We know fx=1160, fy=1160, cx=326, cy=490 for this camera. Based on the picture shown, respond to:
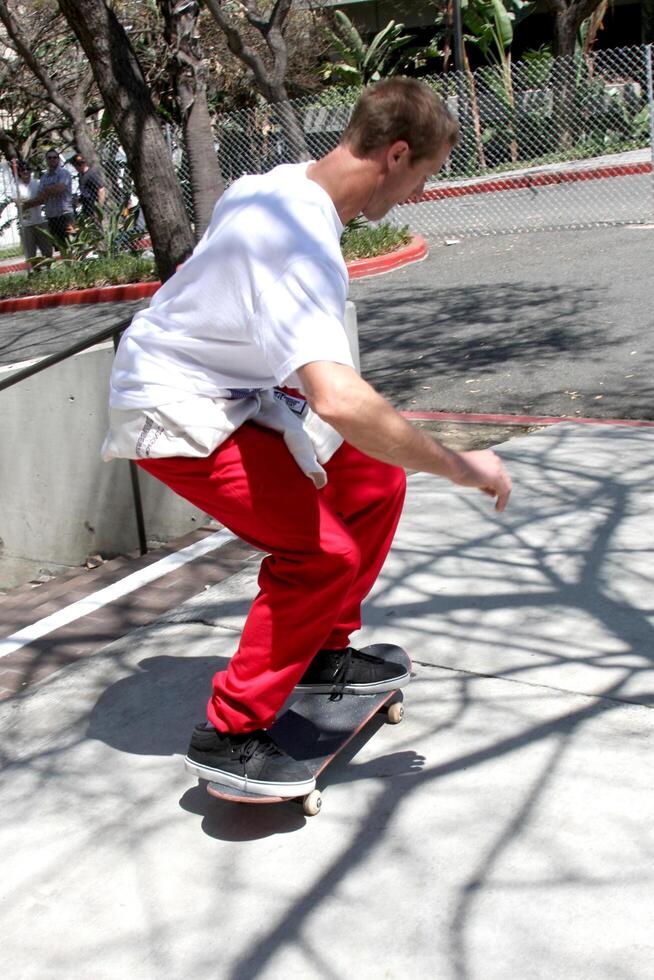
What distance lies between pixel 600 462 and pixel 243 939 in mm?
3711

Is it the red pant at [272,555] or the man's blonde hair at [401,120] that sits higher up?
the man's blonde hair at [401,120]

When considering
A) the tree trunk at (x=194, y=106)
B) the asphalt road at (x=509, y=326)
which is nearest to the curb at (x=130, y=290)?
the asphalt road at (x=509, y=326)

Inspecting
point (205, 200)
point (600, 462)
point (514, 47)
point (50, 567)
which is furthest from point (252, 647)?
point (514, 47)

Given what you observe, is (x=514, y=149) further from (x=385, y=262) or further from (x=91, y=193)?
(x=91, y=193)

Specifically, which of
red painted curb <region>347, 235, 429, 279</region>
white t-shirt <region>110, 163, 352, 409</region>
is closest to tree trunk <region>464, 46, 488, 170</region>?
red painted curb <region>347, 235, 429, 279</region>

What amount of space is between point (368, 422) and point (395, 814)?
112 centimetres

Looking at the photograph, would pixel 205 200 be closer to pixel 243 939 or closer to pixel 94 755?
Answer: pixel 94 755

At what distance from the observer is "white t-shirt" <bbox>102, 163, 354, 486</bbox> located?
242cm

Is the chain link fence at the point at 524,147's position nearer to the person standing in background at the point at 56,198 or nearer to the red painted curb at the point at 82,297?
the person standing in background at the point at 56,198

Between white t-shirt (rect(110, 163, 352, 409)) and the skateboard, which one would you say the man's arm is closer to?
white t-shirt (rect(110, 163, 352, 409))

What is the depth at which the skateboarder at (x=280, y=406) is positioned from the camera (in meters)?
2.44

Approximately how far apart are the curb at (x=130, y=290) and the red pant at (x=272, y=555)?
11507 millimetres

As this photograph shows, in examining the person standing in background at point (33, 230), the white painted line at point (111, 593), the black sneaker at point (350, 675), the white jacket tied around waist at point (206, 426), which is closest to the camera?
the white jacket tied around waist at point (206, 426)

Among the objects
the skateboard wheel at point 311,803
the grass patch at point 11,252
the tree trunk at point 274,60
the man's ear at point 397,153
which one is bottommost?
the grass patch at point 11,252
